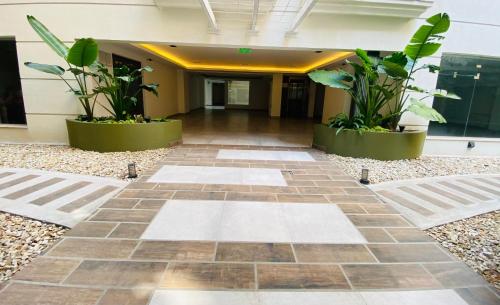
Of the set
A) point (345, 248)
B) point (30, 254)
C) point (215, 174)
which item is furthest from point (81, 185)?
point (345, 248)

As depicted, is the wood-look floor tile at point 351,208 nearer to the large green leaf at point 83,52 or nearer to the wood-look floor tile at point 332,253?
the wood-look floor tile at point 332,253

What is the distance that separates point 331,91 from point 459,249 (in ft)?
27.4

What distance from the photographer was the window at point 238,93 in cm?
1903

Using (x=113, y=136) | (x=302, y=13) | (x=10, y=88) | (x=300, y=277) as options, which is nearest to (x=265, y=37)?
(x=302, y=13)

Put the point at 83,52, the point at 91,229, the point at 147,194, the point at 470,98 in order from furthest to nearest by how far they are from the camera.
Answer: the point at 470,98, the point at 83,52, the point at 147,194, the point at 91,229

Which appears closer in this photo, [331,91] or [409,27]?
[409,27]

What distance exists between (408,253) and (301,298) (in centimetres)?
116

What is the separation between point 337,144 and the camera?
212 inches

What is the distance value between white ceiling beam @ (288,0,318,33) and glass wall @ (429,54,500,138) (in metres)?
3.64

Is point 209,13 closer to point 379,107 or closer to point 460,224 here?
point 379,107

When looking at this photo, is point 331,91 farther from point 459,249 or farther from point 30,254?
point 30,254

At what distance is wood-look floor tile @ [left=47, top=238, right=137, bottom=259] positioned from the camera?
6.56 ft

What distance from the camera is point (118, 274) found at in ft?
5.90

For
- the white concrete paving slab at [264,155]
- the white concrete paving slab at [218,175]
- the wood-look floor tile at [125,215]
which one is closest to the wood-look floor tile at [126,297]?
the wood-look floor tile at [125,215]
